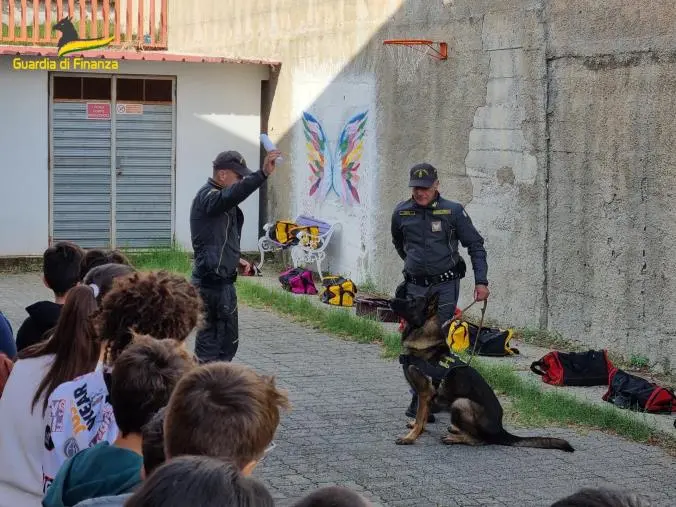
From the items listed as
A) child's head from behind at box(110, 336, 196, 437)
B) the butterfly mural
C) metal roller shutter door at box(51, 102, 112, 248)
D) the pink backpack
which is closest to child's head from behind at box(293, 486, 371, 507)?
child's head from behind at box(110, 336, 196, 437)

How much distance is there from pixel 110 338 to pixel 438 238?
4.91 metres

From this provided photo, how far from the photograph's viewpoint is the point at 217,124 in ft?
56.6

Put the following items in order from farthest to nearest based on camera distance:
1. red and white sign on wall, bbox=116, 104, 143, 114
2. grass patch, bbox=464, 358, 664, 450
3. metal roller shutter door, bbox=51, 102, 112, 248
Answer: red and white sign on wall, bbox=116, 104, 143, 114
metal roller shutter door, bbox=51, 102, 112, 248
grass patch, bbox=464, 358, 664, 450

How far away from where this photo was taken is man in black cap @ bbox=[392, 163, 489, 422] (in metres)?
8.77

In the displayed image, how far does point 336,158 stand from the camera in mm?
15508

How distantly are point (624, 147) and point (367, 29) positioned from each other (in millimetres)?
5360

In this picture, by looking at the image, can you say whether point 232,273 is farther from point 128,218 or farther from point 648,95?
point 128,218

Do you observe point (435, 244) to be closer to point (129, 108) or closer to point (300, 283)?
point (300, 283)

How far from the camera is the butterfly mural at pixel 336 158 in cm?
1489

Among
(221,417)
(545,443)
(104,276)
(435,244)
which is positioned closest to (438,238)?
(435,244)

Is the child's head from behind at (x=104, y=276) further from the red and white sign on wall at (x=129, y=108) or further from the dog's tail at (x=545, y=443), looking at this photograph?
the red and white sign on wall at (x=129, y=108)

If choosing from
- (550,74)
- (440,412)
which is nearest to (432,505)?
(440,412)

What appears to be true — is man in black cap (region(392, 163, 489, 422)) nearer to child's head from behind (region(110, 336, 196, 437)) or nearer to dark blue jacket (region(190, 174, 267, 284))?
dark blue jacket (region(190, 174, 267, 284))

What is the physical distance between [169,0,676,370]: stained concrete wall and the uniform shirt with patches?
677cm
